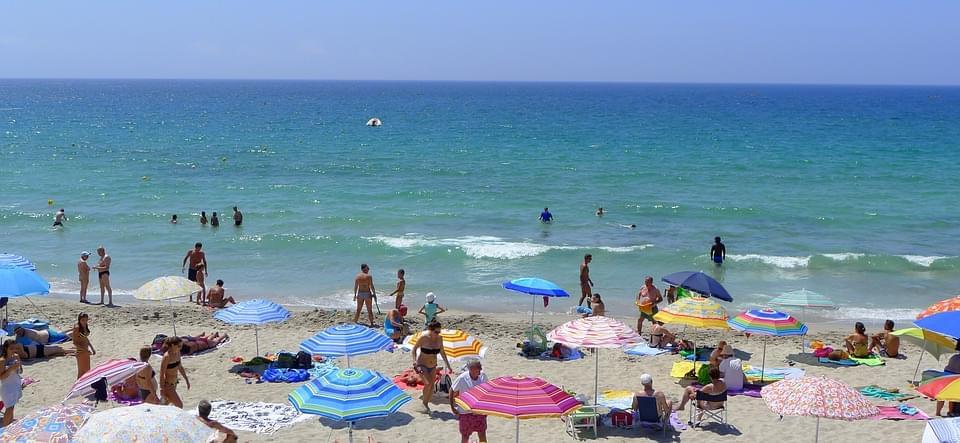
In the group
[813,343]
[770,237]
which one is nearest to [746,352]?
[813,343]

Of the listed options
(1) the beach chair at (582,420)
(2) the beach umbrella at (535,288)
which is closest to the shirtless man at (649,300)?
(2) the beach umbrella at (535,288)

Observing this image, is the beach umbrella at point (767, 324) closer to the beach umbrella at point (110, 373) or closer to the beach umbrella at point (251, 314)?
→ the beach umbrella at point (251, 314)

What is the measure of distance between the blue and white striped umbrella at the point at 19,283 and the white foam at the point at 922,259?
22096 millimetres

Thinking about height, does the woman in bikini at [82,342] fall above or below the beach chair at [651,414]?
above

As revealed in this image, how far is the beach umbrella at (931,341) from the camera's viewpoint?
13.2 metres

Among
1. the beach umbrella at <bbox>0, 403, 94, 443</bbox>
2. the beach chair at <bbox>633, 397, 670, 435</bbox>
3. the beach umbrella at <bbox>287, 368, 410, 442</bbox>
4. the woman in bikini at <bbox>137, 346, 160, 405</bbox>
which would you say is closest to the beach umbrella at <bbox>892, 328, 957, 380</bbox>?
the beach chair at <bbox>633, 397, 670, 435</bbox>

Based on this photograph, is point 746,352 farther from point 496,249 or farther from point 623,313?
point 496,249

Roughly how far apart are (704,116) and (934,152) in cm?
4516

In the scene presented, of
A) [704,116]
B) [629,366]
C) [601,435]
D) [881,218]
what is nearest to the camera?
[601,435]

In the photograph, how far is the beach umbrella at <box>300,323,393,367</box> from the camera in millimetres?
11719

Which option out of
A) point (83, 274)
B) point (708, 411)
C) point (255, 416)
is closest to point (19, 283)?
point (255, 416)

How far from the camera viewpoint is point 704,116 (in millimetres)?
99500

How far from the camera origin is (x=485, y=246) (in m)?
26.6

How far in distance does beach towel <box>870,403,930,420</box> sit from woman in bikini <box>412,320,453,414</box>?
6111 millimetres
